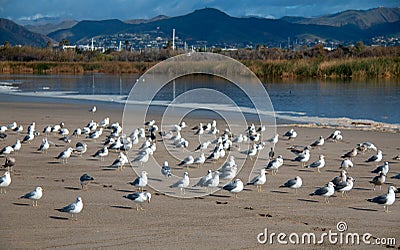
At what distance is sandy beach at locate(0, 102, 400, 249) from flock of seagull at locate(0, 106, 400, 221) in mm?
176

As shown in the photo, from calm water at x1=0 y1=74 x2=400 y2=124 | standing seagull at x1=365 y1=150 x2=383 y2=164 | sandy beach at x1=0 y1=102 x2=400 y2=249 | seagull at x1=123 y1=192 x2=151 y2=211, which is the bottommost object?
sandy beach at x1=0 y1=102 x2=400 y2=249

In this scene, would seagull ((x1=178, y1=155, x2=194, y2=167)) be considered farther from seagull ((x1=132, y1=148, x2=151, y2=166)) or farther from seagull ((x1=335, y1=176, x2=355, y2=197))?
seagull ((x1=335, y1=176, x2=355, y2=197))

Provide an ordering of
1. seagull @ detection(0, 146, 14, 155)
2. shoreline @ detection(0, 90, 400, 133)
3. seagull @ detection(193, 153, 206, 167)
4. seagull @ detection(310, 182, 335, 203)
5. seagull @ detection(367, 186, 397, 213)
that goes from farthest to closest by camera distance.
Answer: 1. shoreline @ detection(0, 90, 400, 133)
2. seagull @ detection(0, 146, 14, 155)
3. seagull @ detection(193, 153, 206, 167)
4. seagull @ detection(310, 182, 335, 203)
5. seagull @ detection(367, 186, 397, 213)

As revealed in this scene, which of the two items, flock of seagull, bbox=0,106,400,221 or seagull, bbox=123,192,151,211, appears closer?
seagull, bbox=123,192,151,211

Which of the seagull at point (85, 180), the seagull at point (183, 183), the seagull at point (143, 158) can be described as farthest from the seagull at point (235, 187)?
the seagull at point (143, 158)

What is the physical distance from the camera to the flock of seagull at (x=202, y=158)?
34.7 ft

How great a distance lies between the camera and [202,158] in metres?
13.8

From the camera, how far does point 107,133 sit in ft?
64.6

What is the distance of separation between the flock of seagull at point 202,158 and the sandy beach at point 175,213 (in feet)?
0.58

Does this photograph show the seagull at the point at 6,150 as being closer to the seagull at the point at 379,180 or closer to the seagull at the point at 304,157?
the seagull at the point at 304,157

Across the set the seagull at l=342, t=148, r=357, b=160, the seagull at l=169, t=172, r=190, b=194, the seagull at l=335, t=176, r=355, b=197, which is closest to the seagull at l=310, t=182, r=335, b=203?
the seagull at l=335, t=176, r=355, b=197

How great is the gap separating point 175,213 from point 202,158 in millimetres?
4216

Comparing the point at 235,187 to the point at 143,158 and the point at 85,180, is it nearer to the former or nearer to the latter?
the point at 85,180

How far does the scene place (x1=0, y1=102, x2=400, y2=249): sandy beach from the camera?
8.31 meters
